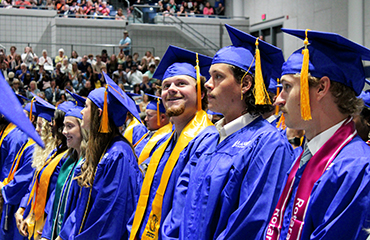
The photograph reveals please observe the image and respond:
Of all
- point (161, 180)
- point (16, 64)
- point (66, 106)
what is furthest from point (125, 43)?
point (161, 180)

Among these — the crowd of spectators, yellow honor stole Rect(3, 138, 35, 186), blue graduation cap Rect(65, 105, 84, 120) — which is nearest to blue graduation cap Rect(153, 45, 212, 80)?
blue graduation cap Rect(65, 105, 84, 120)

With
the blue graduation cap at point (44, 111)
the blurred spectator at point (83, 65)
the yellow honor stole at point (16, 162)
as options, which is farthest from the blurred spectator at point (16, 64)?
the blue graduation cap at point (44, 111)

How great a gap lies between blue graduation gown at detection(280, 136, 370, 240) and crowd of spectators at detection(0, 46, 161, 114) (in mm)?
11004

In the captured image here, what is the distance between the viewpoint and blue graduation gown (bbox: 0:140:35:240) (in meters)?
4.68

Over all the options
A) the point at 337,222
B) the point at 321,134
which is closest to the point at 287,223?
the point at 337,222

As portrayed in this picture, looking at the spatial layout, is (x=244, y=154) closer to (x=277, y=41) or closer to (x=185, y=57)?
(x=185, y=57)

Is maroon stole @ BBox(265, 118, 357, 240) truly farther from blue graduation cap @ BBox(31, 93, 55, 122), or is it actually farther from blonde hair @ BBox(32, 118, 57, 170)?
blue graduation cap @ BBox(31, 93, 55, 122)

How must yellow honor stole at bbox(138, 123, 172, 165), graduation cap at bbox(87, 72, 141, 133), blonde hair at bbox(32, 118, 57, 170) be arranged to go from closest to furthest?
1. graduation cap at bbox(87, 72, 141, 133)
2. blonde hair at bbox(32, 118, 57, 170)
3. yellow honor stole at bbox(138, 123, 172, 165)

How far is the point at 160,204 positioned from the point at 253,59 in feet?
3.70

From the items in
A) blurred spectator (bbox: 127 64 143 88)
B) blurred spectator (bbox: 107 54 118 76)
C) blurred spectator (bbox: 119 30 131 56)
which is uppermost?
blurred spectator (bbox: 119 30 131 56)

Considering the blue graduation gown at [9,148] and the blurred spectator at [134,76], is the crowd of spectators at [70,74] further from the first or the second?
the blue graduation gown at [9,148]

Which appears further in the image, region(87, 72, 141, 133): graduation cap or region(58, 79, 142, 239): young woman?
region(87, 72, 141, 133): graduation cap

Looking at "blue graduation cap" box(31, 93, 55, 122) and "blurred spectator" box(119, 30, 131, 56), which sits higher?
"blurred spectator" box(119, 30, 131, 56)

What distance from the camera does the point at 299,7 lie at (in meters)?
15.8
